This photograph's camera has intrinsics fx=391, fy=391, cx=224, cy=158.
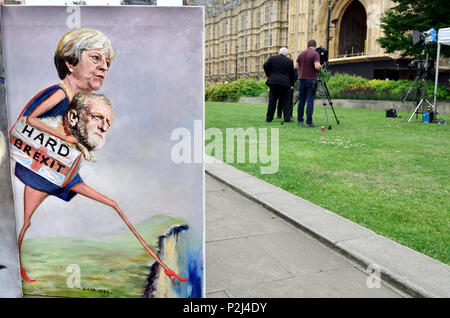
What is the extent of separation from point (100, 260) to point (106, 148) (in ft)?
1.70

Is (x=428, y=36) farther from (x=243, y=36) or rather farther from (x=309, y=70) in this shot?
(x=243, y=36)

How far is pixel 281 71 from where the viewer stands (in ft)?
36.1

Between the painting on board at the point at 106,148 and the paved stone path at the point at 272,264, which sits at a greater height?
the painting on board at the point at 106,148

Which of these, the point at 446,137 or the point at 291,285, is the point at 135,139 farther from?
the point at 446,137

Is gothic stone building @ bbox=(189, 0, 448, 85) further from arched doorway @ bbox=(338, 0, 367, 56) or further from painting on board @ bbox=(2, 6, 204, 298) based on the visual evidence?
painting on board @ bbox=(2, 6, 204, 298)

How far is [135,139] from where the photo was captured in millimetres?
1707

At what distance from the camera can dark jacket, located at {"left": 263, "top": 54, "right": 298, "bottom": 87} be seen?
1095 cm

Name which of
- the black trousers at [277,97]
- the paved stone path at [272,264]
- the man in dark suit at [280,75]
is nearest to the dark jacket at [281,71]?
the man in dark suit at [280,75]

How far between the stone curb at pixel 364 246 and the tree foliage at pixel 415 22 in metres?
16.5

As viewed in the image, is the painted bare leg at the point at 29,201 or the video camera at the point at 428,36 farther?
the video camera at the point at 428,36

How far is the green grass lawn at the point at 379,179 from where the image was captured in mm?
3242
